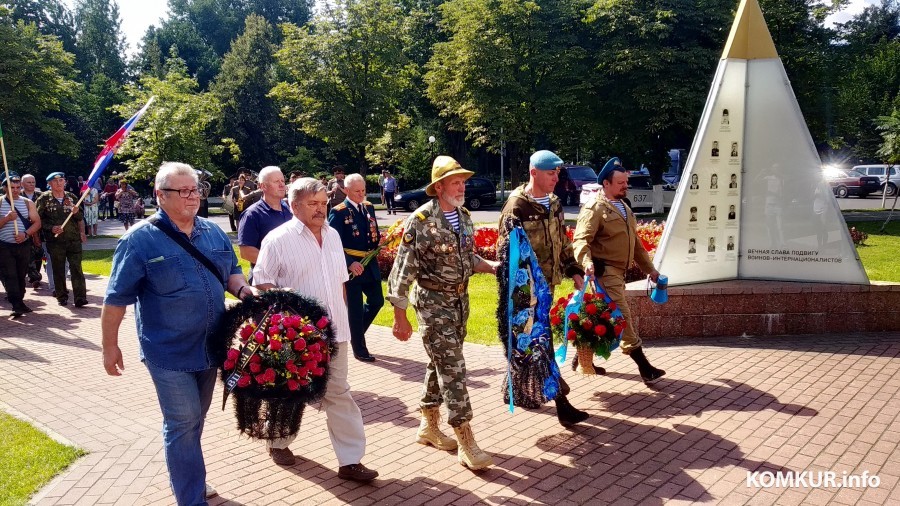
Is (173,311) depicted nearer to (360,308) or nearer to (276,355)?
(276,355)

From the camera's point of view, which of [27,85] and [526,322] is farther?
[27,85]

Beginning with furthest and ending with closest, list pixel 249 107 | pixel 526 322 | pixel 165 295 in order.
→ pixel 249 107, pixel 526 322, pixel 165 295

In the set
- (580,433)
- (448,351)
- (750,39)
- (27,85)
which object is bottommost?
(580,433)

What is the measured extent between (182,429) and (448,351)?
1.73 metres

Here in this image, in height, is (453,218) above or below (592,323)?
above

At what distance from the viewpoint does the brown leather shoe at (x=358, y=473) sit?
4.64 metres

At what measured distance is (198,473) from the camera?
404 centimetres

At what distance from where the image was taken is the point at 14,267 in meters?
10.5

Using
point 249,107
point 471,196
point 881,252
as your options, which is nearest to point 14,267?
point 881,252

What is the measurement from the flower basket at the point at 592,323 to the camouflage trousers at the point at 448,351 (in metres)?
1.71

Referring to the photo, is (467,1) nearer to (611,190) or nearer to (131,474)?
(611,190)

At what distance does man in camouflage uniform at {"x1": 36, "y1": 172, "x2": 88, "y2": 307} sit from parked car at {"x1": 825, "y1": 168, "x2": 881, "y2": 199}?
119 ft

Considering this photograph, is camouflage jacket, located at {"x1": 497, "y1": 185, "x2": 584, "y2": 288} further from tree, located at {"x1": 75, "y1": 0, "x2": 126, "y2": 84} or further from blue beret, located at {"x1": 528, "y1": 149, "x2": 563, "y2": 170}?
tree, located at {"x1": 75, "y1": 0, "x2": 126, "y2": 84}

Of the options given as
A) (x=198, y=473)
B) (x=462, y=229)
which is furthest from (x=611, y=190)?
(x=198, y=473)
